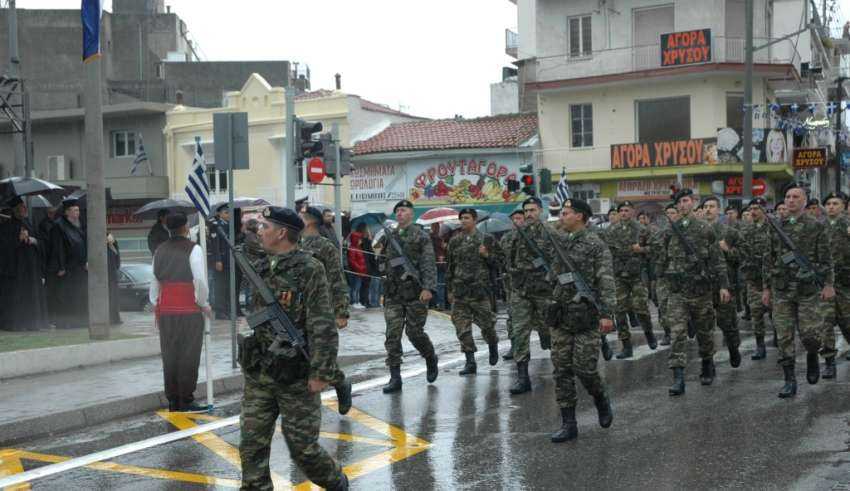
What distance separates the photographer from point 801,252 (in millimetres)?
10406

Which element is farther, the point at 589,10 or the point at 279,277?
the point at 589,10

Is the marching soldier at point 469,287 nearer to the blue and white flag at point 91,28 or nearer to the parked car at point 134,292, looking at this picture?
the blue and white flag at point 91,28

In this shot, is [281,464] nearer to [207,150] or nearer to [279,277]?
[279,277]

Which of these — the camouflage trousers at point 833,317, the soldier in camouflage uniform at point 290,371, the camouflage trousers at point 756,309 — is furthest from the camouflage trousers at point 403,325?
the soldier in camouflage uniform at point 290,371

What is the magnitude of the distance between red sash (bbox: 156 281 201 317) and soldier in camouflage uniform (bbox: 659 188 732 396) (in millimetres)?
4700

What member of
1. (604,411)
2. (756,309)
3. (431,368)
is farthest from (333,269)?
(756,309)

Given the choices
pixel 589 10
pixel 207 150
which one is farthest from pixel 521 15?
pixel 207 150

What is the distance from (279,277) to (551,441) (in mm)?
3068

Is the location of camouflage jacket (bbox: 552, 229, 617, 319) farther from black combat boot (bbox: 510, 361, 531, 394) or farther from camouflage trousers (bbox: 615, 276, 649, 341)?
camouflage trousers (bbox: 615, 276, 649, 341)

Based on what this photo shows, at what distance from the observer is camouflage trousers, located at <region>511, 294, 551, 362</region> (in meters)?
10.9

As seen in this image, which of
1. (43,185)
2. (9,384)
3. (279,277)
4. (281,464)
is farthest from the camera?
(43,185)

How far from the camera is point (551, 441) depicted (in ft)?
26.5

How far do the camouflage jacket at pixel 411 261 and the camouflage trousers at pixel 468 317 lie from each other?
1.08m

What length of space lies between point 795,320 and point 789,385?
83 cm
